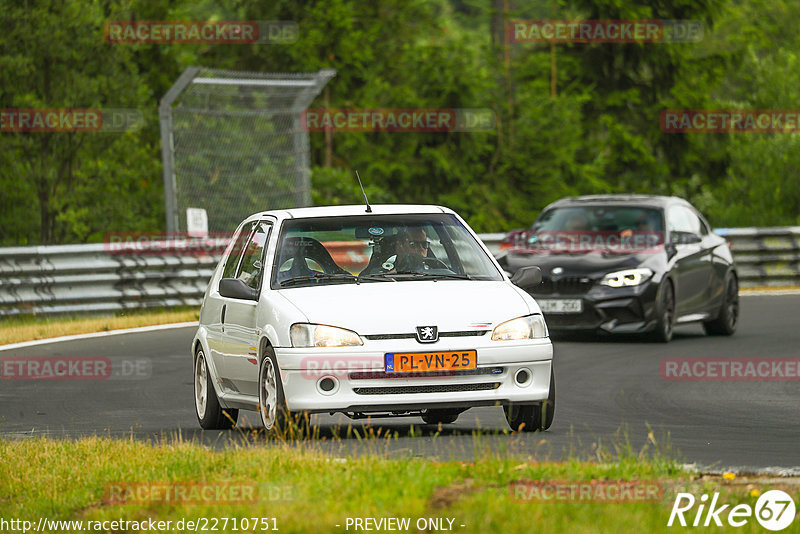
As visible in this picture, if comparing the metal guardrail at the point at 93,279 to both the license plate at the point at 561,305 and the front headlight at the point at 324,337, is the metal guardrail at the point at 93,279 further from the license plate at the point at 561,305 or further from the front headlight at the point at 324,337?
the front headlight at the point at 324,337

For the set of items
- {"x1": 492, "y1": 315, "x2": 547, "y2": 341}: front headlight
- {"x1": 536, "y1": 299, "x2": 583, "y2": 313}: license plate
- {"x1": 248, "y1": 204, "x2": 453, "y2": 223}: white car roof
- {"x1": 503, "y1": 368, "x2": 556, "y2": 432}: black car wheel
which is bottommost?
{"x1": 536, "y1": 299, "x2": 583, "y2": 313}: license plate

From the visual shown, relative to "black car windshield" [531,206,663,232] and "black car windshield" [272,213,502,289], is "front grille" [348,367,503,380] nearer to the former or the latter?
"black car windshield" [272,213,502,289]

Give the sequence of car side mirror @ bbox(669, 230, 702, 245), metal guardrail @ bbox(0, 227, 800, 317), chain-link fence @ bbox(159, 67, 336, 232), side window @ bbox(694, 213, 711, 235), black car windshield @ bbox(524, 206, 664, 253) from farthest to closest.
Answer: chain-link fence @ bbox(159, 67, 336, 232)
metal guardrail @ bbox(0, 227, 800, 317)
side window @ bbox(694, 213, 711, 235)
black car windshield @ bbox(524, 206, 664, 253)
car side mirror @ bbox(669, 230, 702, 245)

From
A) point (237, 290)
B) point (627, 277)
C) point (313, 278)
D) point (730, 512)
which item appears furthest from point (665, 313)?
point (730, 512)

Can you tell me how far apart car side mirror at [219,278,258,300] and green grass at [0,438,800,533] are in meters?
1.46

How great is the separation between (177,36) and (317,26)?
493cm

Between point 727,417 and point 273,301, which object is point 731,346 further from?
point 273,301

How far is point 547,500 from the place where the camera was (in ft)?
22.3

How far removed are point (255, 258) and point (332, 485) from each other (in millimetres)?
4059

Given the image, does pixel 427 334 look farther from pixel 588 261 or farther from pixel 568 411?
pixel 588 261

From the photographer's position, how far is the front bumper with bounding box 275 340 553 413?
31.3ft

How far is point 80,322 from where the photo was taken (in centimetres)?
2069

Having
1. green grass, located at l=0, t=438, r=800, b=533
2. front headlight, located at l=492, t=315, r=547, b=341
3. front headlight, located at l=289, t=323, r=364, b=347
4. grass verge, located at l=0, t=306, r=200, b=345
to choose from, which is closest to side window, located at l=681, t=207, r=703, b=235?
grass verge, located at l=0, t=306, r=200, b=345

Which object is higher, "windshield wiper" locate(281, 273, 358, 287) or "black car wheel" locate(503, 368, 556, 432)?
"windshield wiper" locate(281, 273, 358, 287)
